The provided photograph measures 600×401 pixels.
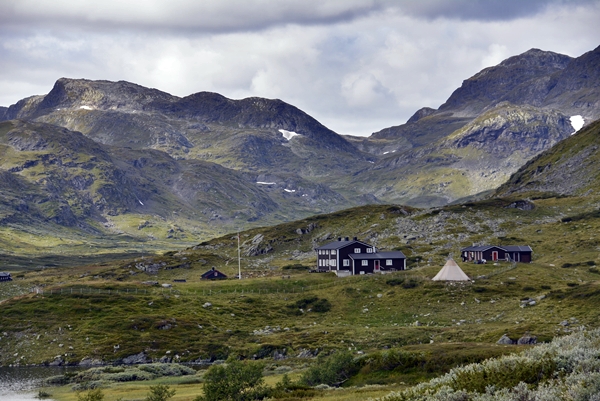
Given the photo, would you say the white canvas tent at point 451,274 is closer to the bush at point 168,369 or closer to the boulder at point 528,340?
the boulder at point 528,340

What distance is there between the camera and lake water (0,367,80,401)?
72.2 meters

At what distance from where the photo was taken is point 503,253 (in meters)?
148

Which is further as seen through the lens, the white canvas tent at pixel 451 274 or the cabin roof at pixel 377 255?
the cabin roof at pixel 377 255

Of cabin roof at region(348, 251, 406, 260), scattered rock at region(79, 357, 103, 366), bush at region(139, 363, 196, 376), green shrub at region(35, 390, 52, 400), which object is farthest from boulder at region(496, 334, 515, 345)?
cabin roof at region(348, 251, 406, 260)

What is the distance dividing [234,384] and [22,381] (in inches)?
1761

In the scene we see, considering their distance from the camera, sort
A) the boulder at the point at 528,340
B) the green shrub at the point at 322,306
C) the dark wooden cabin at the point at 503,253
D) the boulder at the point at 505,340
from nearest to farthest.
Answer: the boulder at the point at 528,340 < the boulder at the point at 505,340 < the green shrub at the point at 322,306 < the dark wooden cabin at the point at 503,253

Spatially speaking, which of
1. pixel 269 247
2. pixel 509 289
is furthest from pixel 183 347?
pixel 269 247

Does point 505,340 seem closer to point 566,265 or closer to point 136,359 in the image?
point 136,359

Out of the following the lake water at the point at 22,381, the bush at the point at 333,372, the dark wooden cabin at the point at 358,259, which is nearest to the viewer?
the bush at the point at 333,372

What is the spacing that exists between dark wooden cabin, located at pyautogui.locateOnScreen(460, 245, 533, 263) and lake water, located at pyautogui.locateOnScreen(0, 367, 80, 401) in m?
92.9

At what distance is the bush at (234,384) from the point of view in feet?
157

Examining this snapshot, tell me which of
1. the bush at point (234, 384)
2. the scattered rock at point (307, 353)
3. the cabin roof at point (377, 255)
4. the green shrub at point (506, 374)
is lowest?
the scattered rock at point (307, 353)

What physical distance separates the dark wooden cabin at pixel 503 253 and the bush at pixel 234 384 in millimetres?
105642

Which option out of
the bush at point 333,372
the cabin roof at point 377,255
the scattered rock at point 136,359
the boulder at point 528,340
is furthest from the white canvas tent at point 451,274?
the bush at point 333,372
